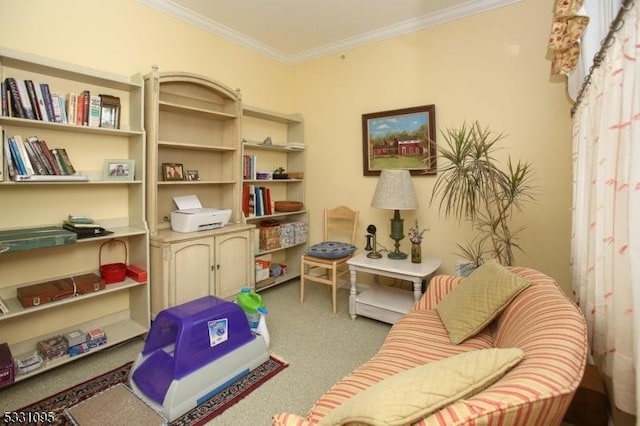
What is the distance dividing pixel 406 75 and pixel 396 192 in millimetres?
1325

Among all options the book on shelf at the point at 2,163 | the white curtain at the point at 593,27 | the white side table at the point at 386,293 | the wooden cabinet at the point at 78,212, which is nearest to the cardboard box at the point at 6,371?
the wooden cabinet at the point at 78,212

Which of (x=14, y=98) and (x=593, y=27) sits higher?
(x=593, y=27)

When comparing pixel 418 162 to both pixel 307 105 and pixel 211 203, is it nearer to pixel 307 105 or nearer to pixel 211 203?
pixel 307 105

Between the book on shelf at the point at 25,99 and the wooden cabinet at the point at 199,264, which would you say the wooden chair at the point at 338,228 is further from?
the book on shelf at the point at 25,99

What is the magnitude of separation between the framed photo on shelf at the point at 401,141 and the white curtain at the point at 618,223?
5.73ft

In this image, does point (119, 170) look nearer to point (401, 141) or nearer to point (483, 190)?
point (401, 141)

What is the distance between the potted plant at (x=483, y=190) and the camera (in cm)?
229

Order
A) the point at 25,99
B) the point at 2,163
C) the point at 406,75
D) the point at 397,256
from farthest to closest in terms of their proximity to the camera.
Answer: the point at 406,75, the point at 397,256, the point at 25,99, the point at 2,163

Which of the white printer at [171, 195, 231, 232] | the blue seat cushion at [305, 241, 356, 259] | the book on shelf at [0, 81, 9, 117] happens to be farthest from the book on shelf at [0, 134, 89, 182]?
the blue seat cushion at [305, 241, 356, 259]

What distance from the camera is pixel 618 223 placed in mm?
1043

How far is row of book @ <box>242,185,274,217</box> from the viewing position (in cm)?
341

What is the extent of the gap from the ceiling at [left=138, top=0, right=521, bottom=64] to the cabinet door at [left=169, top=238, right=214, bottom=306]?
2.10 meters

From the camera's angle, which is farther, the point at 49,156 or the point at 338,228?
the point at 338,228

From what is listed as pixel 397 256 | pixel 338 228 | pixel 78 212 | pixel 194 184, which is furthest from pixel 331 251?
pixel 78 212
